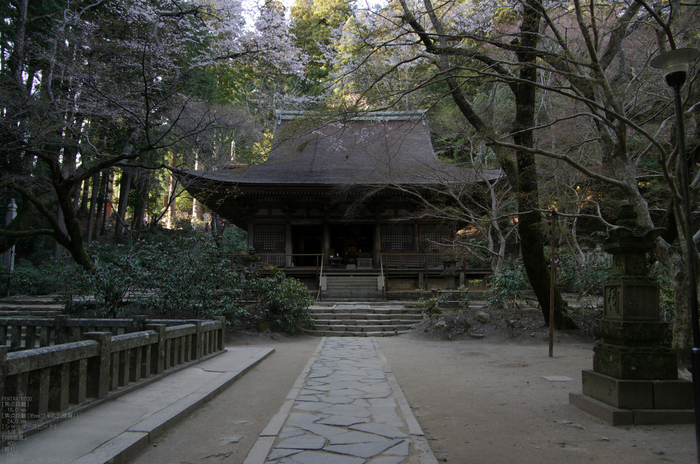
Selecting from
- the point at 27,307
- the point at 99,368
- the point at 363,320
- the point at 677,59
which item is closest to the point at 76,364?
the point at 99,368

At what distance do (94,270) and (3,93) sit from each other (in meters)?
5.22

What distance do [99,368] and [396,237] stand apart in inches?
636

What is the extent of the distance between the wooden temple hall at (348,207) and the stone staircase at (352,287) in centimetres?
5

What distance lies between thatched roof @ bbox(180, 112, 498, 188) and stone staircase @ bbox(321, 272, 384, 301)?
157 inches

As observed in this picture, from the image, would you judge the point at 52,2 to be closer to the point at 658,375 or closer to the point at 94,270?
the point at 94,270

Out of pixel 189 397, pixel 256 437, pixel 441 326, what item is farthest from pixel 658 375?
pixel 441 326

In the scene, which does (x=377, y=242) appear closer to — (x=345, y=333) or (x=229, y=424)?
(x=345, y=333)

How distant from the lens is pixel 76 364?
12.5ft

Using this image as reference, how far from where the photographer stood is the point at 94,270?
8.99m

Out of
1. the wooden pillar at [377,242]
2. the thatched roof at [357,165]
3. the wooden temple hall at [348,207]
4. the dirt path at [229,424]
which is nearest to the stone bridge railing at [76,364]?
the dirt path at [229,424]

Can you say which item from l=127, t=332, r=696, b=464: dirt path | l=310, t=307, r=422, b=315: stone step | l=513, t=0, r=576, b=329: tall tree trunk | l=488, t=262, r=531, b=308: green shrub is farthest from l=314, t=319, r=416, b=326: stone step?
l=127, t=332, r=696, b=464: dirt path

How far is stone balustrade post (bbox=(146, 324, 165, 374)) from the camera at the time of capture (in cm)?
529

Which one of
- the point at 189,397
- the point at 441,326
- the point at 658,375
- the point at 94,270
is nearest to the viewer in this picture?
the point at 658,375

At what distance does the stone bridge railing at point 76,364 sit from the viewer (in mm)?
3104
